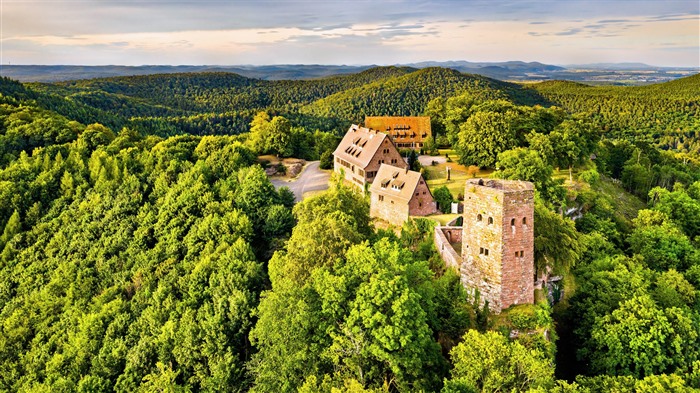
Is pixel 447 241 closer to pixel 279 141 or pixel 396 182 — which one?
pixel 396 182

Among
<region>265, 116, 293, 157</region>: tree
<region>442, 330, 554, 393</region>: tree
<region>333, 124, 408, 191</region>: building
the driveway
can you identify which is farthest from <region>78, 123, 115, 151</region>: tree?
<region>442, 330, 554, 393</region>: tree

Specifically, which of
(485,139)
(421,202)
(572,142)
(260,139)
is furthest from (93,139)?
(572,142)

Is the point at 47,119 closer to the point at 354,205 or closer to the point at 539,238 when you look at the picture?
the point at 354,205

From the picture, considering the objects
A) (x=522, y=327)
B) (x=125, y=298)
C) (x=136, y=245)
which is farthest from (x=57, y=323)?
(x=522, y=327)

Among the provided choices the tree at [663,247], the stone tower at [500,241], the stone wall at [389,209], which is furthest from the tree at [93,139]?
the tree at [663,247]

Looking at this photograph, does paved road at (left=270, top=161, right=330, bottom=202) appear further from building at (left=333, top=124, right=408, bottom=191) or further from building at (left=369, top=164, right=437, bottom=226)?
building at (left=369, top=164, right=437, bottom=226)
